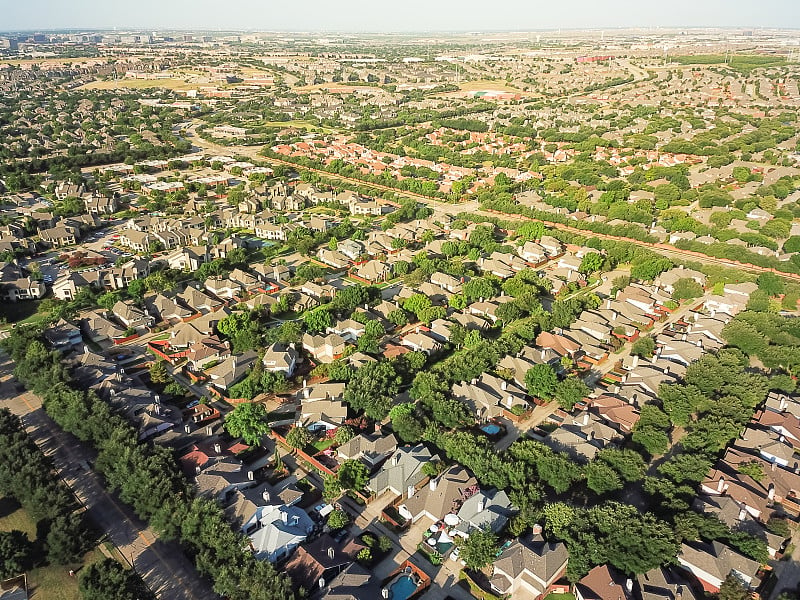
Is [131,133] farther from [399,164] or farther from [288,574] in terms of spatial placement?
[288,574]

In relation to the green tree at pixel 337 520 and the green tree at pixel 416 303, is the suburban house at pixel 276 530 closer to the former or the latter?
the green tree at pixel 337 520

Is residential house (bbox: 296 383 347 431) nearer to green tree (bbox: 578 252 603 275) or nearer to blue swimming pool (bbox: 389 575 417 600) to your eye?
blue swimming pool (bbox: 389 575 417 600)

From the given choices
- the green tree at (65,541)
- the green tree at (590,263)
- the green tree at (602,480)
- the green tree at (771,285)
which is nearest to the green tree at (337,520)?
the green tree at (65,541)

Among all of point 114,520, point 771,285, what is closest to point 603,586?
point 114,520

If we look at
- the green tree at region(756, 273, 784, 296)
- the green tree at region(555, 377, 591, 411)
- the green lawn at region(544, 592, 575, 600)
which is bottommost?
the green lawn at region(544, 592, 575, 600)

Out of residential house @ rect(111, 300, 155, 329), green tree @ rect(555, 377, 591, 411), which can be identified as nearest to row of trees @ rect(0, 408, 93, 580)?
residential house @ rect(111, 300, 155, 329)

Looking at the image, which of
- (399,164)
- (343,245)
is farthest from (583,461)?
(399,164)
